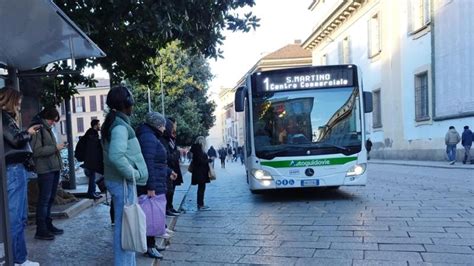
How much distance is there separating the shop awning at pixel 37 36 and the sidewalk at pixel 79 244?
2.24 m

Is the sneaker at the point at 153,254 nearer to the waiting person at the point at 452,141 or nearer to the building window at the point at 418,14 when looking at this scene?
the waiting person at the point at 452,141

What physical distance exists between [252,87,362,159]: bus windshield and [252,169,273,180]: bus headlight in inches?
13.1

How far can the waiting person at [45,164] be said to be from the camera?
19.2 ft

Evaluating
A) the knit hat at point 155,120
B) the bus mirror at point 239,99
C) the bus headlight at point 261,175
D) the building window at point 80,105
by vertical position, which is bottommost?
the bus headlight at point 261,175

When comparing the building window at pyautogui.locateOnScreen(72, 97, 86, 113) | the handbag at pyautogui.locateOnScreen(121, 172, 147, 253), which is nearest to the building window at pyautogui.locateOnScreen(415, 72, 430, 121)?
the handbag at pyautogui.locateOnScreen(121, 172, 147, 253)

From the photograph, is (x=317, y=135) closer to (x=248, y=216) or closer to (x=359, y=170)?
(x=359, y=170)

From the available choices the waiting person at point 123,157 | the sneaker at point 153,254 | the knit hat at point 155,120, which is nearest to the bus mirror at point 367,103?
the knit hat at point 155,120

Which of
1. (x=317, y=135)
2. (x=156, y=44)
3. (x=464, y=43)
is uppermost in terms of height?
(x=464, y=43)

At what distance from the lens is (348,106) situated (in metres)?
9.84

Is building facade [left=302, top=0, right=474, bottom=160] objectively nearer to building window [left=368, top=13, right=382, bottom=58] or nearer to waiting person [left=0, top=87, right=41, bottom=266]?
building window [left=368, top=13, right=382, bottom=58]

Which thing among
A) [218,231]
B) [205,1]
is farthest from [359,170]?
[205,1]

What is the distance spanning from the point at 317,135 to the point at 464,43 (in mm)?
14098

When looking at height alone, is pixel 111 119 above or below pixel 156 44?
below

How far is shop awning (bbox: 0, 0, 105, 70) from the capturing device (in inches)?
150
